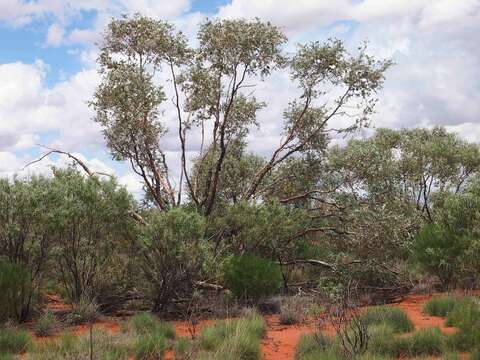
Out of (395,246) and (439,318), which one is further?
(395,246)

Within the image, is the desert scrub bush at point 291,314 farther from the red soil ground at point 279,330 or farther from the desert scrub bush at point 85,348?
the desert scrub bush at point 85,348

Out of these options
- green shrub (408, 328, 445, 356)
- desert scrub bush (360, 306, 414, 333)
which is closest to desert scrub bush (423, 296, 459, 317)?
desert scrub bush (360, 306, 414, 333)

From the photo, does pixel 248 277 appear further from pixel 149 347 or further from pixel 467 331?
pixel 467 331

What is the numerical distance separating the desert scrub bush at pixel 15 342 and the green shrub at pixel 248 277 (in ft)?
19.6

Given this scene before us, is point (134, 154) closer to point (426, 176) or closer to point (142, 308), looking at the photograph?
point (142, 308)

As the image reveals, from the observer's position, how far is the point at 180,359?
8703 mm

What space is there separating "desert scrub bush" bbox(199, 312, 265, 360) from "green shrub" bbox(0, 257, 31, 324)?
4253mm

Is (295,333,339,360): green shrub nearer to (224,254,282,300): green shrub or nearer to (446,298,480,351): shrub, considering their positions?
(446,298,480,351): shrub

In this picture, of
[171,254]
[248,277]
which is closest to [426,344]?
[248,277]

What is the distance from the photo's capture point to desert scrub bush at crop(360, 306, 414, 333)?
1173 centimetres

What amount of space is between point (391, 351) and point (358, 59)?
1082cm

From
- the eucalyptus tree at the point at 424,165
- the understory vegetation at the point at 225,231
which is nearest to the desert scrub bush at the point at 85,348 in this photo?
the understory vegetation at the point at 225,231

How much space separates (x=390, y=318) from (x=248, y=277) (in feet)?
13.9

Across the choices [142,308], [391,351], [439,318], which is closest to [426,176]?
[439,318]
